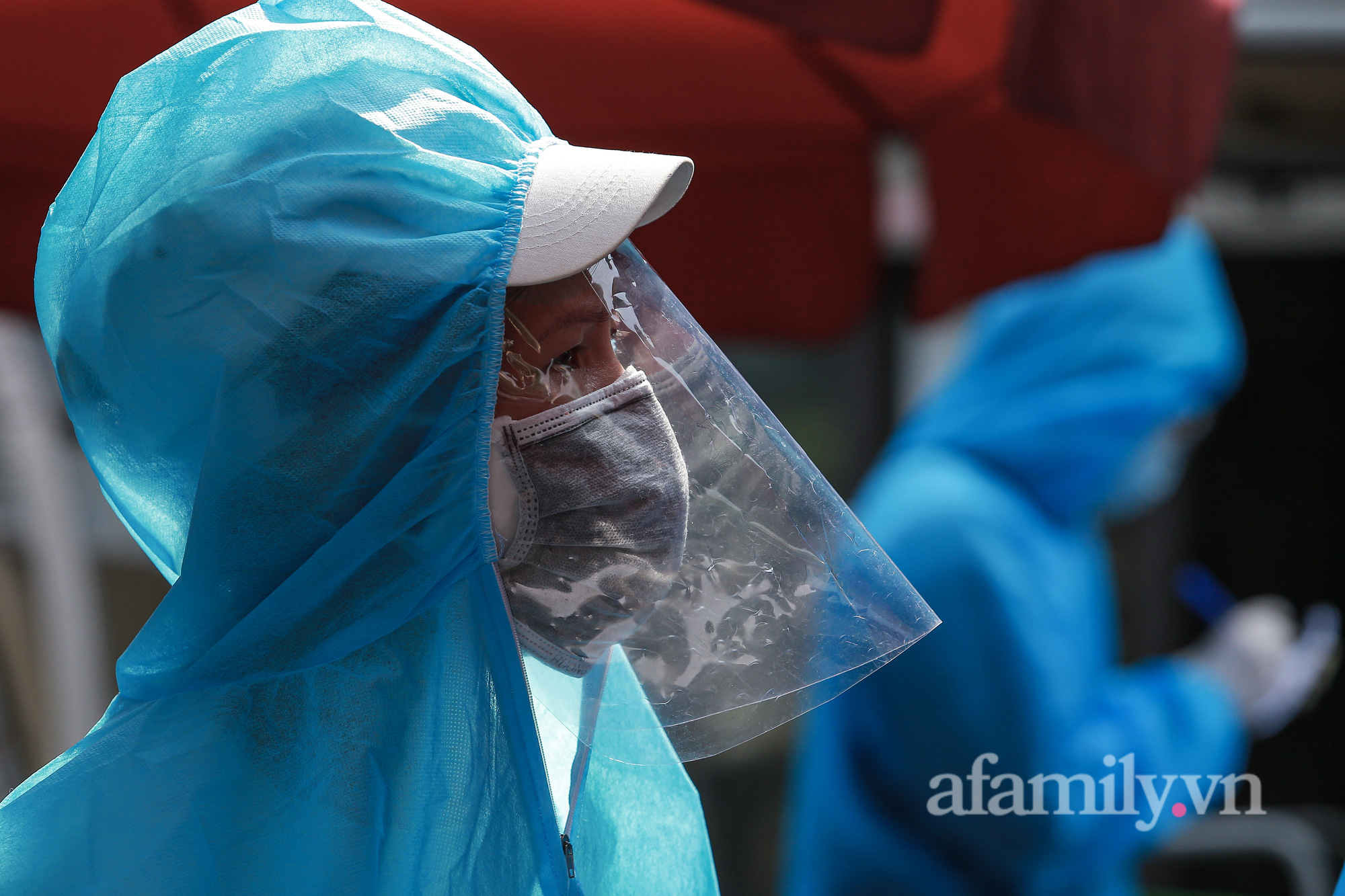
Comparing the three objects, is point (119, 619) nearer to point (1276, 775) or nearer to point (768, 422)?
point (768, 422)

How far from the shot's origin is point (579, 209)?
41.1 inches

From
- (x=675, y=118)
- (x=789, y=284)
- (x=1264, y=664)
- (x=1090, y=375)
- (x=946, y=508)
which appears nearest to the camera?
(x=675, y=118)

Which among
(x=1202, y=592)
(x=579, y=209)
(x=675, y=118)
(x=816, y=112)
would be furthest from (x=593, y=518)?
(x=1202, y=592)

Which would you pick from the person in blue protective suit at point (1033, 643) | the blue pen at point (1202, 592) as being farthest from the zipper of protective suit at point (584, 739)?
the blue pen at point (1202, 592)

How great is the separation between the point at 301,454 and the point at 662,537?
35 cm

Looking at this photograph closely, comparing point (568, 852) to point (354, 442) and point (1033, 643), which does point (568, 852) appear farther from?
point (1033, 643)

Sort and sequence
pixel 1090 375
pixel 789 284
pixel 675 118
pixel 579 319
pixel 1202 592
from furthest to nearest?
1. pixel 1202 592
2. pixel 1090 375
3. pixel 789 284
4. pixel 675 118
5. pixel 579 319

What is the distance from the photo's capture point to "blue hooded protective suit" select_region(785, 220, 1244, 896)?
7.71 ft

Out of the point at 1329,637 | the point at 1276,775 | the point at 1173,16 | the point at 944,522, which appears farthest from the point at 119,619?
the point at 1276,775

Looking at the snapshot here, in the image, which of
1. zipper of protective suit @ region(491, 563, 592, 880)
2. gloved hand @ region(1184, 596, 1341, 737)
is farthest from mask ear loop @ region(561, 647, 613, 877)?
gloved hand @ region(1184, 596, 1341, 737)

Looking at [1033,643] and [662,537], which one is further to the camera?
[1033,643]

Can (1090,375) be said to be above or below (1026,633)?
above

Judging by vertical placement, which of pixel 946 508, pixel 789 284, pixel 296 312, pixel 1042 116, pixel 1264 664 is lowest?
pixel 1264 664

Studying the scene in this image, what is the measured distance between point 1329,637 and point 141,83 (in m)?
3.65
